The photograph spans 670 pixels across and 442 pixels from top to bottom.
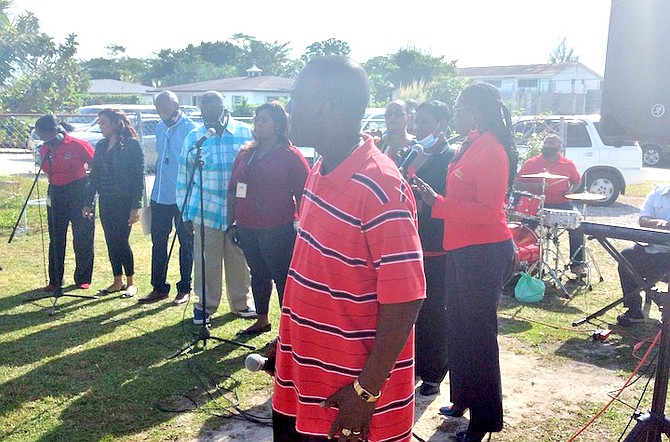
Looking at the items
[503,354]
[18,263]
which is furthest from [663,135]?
[18,263]

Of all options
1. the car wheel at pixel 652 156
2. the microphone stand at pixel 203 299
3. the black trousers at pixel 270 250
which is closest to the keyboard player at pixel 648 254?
the black trousers at pixel 270 250

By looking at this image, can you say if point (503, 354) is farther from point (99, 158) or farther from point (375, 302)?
point (99, 158)

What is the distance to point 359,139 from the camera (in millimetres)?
2281

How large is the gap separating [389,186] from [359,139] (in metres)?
0.27

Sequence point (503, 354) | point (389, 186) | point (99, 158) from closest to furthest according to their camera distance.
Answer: point (389, 186) → point (503, 354) → point (99, 158)

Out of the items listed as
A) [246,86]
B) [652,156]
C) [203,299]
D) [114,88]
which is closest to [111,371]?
[203,299]

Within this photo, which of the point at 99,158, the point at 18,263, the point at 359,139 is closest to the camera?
the point at 359,139

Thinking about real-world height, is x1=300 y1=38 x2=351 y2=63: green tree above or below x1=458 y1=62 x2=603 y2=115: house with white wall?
above

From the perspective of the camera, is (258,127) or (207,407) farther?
(258,127)

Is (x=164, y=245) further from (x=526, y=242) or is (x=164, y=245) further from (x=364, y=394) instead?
(x=364, y=394)

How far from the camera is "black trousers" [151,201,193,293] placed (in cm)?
662

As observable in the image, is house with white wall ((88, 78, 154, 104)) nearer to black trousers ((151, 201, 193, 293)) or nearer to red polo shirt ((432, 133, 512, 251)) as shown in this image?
black trousers ((151, 201, 193, 293))

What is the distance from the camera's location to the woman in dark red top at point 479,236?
3631 millimetres

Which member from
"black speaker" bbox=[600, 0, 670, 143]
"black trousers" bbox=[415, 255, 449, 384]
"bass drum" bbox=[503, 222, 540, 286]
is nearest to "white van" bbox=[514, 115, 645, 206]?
"bass drum" bbox=[503, 222, 540, 286]
